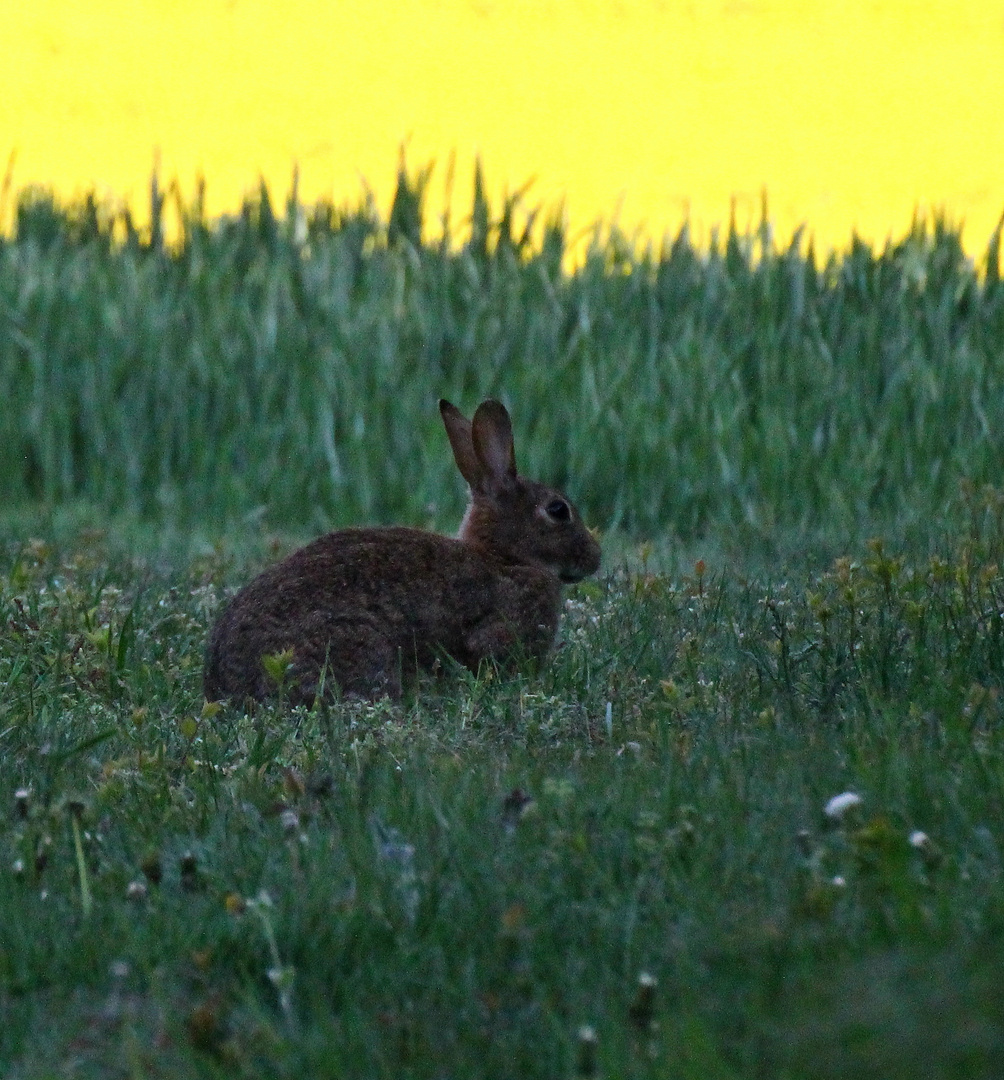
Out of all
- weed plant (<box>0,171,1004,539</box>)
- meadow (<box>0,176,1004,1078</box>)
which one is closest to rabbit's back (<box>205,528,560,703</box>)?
meadow (<box>0,176,1004,1078</box>)

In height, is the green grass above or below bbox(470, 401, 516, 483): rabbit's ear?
below

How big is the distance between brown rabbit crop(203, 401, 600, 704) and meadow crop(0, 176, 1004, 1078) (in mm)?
174

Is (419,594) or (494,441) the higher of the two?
(494,441)

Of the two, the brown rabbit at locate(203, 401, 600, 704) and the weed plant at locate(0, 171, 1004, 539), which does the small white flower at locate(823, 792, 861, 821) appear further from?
the weed plant at locate(0, 171, 1004, 539)

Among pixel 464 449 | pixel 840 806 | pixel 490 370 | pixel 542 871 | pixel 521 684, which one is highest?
pixel 490 370

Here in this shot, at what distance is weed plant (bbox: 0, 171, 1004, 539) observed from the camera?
1046cm

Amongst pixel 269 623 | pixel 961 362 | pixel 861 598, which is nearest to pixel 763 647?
pixel 861 598

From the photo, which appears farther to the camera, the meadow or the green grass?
the meadow

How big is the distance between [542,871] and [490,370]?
775cm

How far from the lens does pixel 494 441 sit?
7000mm

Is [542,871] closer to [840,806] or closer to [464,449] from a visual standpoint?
[840,806]

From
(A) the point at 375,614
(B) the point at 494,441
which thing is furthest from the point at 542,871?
(B) the point at 494,441

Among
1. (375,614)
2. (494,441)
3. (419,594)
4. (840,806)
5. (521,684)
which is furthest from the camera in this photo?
(494,441)

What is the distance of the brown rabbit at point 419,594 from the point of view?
19.3ft
